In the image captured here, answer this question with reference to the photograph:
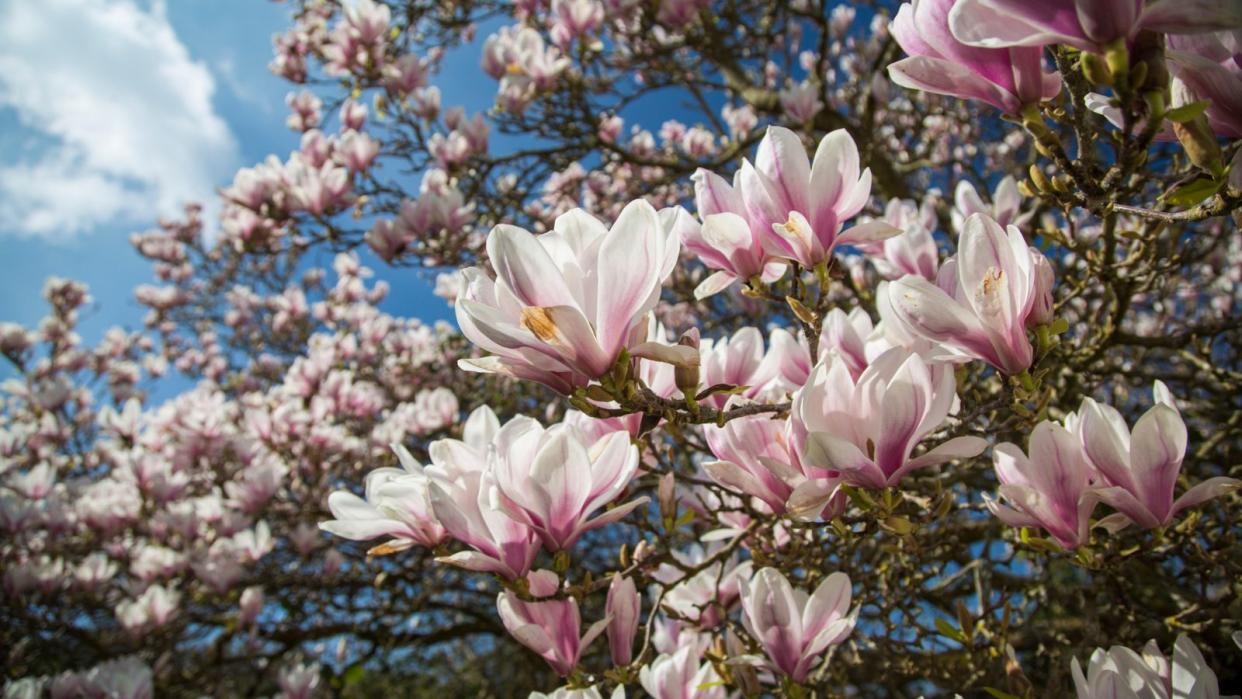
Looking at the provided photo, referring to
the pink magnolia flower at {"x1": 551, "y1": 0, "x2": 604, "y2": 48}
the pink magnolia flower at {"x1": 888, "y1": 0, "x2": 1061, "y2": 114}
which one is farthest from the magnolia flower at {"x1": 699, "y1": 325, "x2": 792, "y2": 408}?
the pink magnolia flower at {"x1": 551, "y1": 0, "x2": 604, "y2": 48}

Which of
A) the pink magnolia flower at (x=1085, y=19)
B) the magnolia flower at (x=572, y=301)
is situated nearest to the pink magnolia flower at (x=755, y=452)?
the magnolia flower at (x=572, y=301)

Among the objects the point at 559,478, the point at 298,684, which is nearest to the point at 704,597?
the point at 559,478

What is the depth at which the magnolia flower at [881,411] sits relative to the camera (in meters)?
0.72

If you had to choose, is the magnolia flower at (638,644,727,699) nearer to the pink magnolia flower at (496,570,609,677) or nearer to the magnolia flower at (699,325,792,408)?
the pink magnolia flower at (496,570,609,677)

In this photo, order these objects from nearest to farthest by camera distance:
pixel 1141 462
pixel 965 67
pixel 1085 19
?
pixel 1085 19 → pixel 965 67 → pixel 1141 462

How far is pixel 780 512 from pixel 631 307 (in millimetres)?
415

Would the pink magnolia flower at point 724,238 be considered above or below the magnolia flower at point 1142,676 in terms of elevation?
above

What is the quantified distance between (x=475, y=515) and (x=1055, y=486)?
745 millimetres

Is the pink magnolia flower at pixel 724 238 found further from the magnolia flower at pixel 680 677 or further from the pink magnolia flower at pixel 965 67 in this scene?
the magnolia flower at pixel 680 677

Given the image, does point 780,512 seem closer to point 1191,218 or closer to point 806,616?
point 806,616

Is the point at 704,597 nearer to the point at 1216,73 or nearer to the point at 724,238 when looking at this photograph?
the point at 724,238

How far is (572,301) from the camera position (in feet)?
2.37

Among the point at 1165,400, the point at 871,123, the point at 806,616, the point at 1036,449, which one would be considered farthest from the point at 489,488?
the point at 871,123

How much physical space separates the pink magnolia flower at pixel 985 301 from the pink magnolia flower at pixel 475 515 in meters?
0.53
